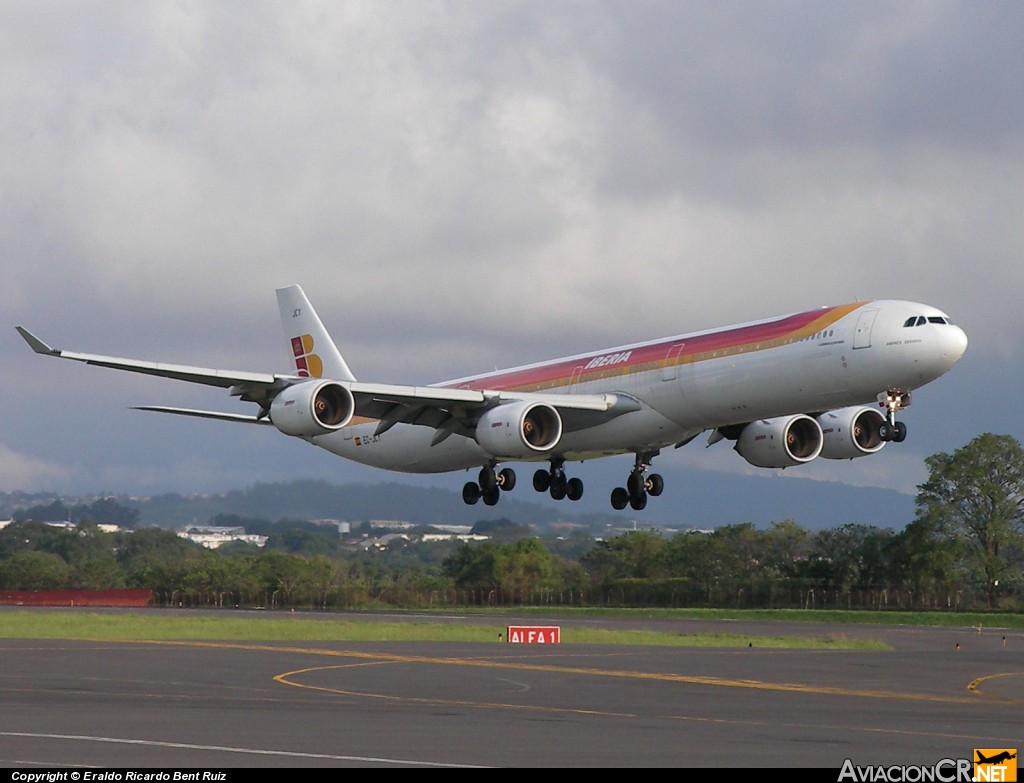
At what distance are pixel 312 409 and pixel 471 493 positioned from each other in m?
11.5

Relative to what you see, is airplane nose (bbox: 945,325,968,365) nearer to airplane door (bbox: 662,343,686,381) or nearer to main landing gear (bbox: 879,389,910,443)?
main landing gear (bbox: 879,389,910,443)

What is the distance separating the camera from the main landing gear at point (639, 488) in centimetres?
5784

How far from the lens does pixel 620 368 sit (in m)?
53.8

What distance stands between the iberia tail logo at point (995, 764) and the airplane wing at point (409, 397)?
3113 centimetres

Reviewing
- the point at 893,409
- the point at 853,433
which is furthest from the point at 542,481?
the point at 893,409

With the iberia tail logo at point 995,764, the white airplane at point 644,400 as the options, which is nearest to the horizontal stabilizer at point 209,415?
the white airplane at point 644,400

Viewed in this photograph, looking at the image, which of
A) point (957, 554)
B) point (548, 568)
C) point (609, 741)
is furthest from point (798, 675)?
point (548, 568)

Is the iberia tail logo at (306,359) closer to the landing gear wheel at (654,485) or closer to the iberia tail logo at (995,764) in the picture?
the landing gear wheel at (654,485)

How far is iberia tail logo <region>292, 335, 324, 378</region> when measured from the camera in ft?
233

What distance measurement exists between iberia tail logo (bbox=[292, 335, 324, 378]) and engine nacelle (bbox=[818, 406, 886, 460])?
2561cm

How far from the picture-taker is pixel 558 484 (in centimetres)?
5956

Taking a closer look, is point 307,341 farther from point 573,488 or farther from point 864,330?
point 864,330

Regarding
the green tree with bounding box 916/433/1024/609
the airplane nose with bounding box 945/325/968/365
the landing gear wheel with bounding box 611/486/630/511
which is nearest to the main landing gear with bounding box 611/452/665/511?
the landing gear wheel with bounding box 611/486/630/511

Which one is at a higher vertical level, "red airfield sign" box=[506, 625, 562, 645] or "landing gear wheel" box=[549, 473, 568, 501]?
"landing gear wheel" box=[549, 473, 568, 501]
